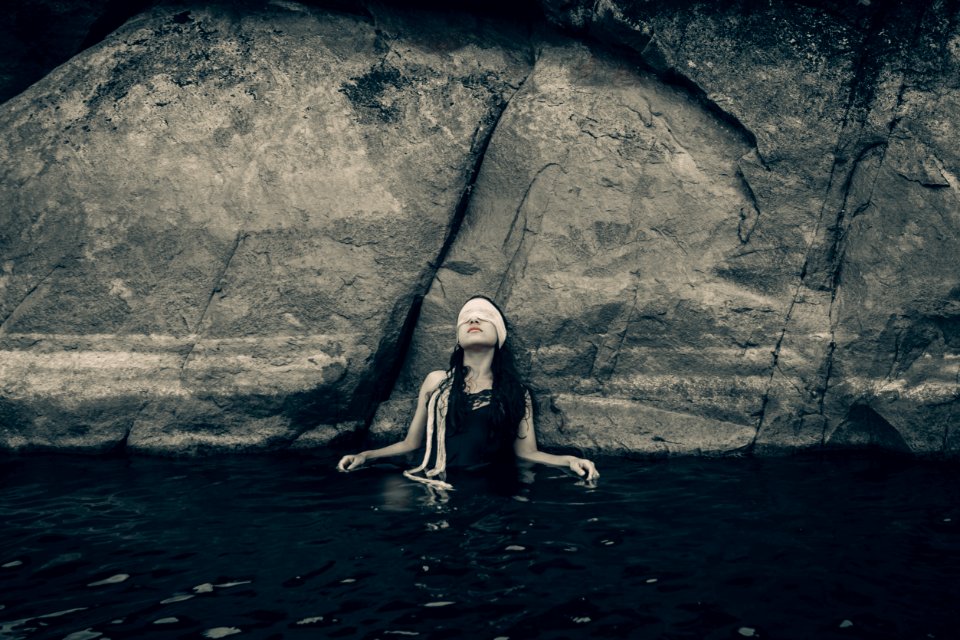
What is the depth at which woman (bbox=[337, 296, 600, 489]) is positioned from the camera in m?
5.16

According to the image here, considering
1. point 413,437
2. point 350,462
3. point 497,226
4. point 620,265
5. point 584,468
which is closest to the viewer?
point 584,468

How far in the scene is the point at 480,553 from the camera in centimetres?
376

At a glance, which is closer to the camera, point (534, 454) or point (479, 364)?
point (534, 454)

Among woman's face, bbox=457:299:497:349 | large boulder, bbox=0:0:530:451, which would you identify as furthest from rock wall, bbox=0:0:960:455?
woman's face, bbox=457:299:497:349

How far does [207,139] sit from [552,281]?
2.64 m

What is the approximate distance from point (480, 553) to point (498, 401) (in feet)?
5.28

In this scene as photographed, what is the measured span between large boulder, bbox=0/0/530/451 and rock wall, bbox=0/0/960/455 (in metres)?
0.02

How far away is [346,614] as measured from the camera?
10.5 feet

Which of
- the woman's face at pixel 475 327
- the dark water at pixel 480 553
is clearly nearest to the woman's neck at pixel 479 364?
the woman's face at pixel 475 327

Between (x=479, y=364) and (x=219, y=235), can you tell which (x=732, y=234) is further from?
(x=219, y=235)

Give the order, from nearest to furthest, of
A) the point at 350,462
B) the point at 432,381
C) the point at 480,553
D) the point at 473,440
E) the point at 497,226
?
the point at 480,553, the point at 350,462, the point at 473,440, the point at 432,381, the point at 497,226

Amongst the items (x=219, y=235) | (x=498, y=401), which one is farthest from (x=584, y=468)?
(x=219, y=235)

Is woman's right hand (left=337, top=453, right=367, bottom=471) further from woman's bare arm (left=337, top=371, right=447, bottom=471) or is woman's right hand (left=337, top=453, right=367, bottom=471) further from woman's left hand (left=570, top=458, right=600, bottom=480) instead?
woman's left hand (left=570, top=458, right=600, bottom=480)

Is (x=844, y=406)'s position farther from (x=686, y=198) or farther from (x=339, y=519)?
(x=339, y=519)
